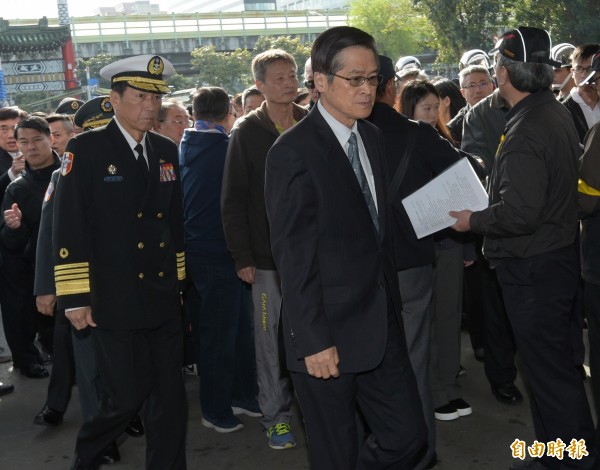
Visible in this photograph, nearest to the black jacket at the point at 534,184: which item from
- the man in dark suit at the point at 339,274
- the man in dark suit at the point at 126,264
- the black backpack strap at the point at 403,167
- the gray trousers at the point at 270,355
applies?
the black backpack strap at the point at 403,167

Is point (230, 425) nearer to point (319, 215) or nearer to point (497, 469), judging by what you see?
point (497, 469)

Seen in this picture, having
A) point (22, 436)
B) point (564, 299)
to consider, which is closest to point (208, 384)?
point (22, 436)

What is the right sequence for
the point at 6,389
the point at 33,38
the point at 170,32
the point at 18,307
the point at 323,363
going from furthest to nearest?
the point at 170,32 < the point at 33,38 < the point at 18,307 < the point at 6,389 < the point at 323,363

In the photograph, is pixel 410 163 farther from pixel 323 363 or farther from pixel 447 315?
pixel 323 363

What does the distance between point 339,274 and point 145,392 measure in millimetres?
1482

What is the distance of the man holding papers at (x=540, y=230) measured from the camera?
395 centimetres

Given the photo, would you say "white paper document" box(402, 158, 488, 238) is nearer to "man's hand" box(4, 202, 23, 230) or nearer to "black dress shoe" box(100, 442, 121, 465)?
"black dress shoe" box(100, 442, 121, 465)

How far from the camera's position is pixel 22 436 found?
5.56 metres

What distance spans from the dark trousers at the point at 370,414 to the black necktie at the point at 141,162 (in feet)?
4.64

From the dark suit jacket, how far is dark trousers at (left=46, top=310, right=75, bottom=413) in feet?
8.92

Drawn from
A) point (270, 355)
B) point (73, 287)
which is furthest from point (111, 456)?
point (73, 287)

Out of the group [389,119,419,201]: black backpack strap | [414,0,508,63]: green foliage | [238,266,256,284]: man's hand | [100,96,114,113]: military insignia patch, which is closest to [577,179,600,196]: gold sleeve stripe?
[389,119,419,201]: black backpack strap

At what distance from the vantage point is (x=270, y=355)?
5191 millimetres

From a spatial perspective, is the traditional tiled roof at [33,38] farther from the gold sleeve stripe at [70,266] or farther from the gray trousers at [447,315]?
the gold sleeve stripe at [70,266]
